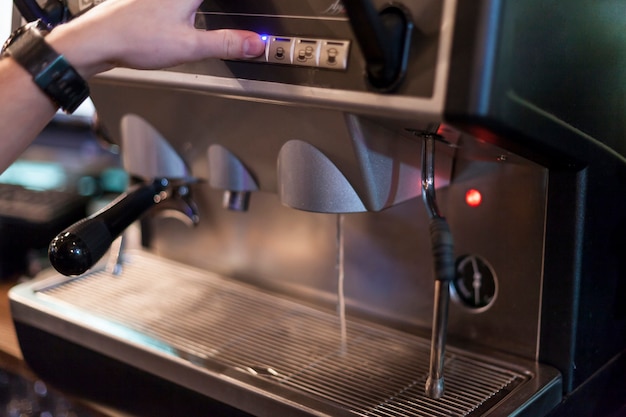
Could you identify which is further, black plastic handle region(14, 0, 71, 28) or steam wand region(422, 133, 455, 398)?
black plastic handle region(14, 0, 71, 28)

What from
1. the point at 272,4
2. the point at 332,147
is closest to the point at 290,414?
the point at 332,147

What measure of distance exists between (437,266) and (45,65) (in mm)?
339

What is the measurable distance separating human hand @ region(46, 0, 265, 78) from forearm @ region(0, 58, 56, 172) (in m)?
0.04

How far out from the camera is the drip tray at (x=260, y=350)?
0.63 metres

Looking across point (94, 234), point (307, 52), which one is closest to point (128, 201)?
point (94, 234)

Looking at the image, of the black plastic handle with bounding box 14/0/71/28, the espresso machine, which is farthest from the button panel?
the black plastic handle with bounding box 14/0/71/28

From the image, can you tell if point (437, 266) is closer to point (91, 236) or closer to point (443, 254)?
point (443, 254)

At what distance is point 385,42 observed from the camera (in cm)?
48

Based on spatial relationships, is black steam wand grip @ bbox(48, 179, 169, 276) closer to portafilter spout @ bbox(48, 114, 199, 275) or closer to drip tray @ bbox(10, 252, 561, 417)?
portafilter spout @ bbox(48, 114, 199, 275)

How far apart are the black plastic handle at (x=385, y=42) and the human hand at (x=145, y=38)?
110 millimetres

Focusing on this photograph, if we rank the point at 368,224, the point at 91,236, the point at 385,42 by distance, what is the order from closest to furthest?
the point at 385,42, the point at 91,236, the point at 368,224

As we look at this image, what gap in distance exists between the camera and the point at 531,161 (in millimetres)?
620

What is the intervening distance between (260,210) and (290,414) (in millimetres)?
312

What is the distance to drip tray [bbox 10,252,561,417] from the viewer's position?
63cm
